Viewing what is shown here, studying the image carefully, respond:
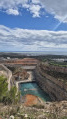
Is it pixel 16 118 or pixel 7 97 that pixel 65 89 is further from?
pixel 16 118

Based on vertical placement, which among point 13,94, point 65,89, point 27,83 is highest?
point 13,94

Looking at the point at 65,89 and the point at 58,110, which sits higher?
the point at 58,110

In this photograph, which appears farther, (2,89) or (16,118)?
(2,89)

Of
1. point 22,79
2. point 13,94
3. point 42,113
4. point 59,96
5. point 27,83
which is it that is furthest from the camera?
point 22,79

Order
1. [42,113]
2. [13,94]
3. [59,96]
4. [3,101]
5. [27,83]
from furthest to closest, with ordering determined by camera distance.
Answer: [27,83] → [59,96] → [13,94] → [3,101] → [42,113]

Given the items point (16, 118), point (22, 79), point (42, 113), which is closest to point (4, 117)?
point (16, 118)

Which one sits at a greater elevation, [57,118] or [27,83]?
[57,118]

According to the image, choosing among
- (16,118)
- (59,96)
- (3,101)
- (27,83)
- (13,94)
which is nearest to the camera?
(16,118)

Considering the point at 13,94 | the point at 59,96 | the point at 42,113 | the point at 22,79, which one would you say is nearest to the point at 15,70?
the point at 22,79

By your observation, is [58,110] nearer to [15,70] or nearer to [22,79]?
[22,79]
